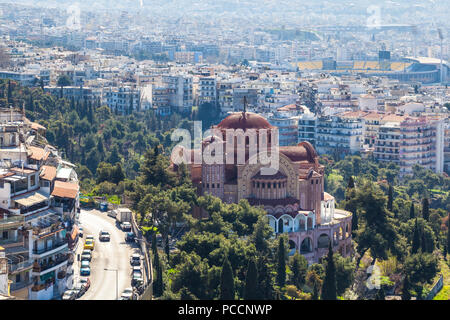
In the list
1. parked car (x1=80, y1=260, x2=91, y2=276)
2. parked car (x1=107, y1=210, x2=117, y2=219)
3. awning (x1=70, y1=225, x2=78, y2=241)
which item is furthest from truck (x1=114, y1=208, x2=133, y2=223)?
parked car (x1=80, y1=260, x2=91, y2=276)

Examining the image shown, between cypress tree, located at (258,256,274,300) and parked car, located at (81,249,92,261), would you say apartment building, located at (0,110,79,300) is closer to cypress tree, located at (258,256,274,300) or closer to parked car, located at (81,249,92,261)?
parked car, located at (81,249,92,261)

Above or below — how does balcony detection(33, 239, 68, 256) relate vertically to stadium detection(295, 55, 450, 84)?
below

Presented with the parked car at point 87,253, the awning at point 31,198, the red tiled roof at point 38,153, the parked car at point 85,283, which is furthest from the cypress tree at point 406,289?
the awning at point 31,198

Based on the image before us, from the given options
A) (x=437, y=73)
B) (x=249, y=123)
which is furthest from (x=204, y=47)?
(x=249, y=123)

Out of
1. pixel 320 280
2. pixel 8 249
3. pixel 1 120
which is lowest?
pixel 320 280

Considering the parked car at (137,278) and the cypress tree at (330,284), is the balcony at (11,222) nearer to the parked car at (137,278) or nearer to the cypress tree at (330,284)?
the parked car at (137,278)

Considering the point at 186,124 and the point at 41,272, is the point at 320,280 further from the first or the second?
the point at 186,124

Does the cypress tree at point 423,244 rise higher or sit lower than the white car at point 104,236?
lower
